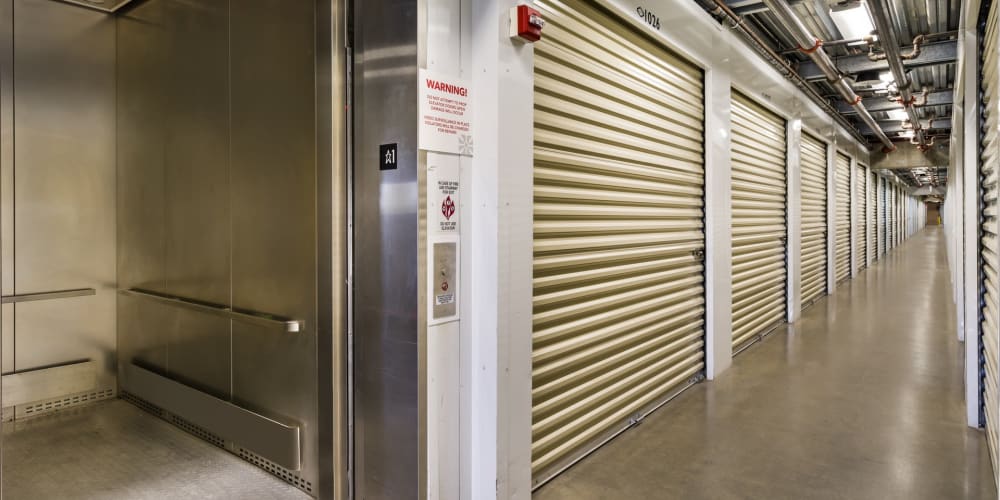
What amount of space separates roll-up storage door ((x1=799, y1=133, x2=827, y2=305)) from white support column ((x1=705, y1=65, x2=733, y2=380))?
164 inches

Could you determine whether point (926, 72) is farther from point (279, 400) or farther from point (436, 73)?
point (279, 400)

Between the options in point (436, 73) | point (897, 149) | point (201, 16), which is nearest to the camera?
point (436, 73)

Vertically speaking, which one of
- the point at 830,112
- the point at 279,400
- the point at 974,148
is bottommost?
the point at 279,400

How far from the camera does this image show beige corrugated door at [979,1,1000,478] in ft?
10.3

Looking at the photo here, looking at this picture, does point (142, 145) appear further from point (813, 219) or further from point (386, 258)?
point (813, 219)

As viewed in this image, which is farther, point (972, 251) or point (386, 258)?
point (972, 251)

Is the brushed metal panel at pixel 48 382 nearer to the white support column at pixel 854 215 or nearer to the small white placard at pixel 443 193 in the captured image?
the small white placard at pixel 443 193

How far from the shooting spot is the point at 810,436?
12.8 ft

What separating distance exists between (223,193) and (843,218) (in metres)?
12.9

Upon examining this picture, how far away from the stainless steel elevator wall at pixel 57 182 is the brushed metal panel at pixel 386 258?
3.05 m

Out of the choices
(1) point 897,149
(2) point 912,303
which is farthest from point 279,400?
(1) point 897,149

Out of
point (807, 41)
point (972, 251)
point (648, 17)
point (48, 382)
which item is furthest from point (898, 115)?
point (48, 382)

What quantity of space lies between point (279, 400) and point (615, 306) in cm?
221

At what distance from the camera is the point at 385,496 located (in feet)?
8.89
